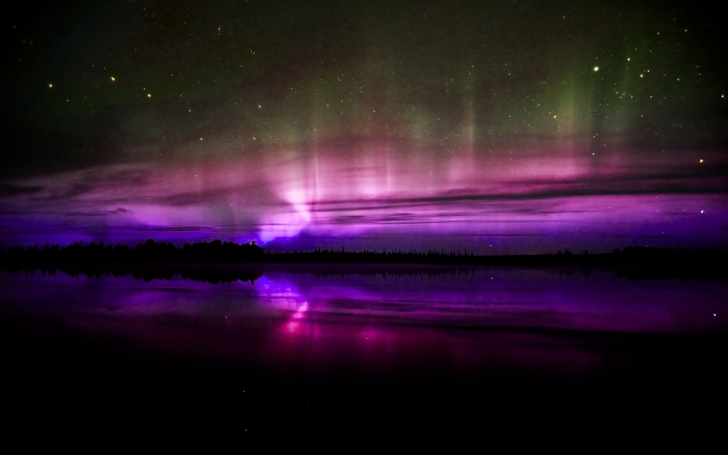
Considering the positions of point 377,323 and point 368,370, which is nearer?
point 368,370

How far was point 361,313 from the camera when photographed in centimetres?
1109

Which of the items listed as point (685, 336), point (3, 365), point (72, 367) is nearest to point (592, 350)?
point (685, 336)

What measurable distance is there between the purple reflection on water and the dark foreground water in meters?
0.05

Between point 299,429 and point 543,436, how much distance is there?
2.22m

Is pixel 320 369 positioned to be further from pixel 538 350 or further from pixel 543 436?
pixel 538 350

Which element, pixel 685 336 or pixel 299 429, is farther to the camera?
pixel 685 336

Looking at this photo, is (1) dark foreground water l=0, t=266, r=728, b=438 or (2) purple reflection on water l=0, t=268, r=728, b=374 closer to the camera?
(1) dark foreground water l=0, t=266, r=728, b=438

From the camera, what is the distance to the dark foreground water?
4465mm

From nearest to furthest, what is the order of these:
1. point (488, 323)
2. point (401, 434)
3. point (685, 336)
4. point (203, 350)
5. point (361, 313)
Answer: point (401, 434) → point (203, 350) → point (685, 336) → point (488, 323) → point (361, 313)

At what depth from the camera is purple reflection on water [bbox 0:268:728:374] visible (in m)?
6.80

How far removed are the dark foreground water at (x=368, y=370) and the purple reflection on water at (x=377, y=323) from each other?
0.05 m

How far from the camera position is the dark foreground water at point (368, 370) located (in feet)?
14.6

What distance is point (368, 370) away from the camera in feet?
19.9

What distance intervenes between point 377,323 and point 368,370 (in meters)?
3.62
